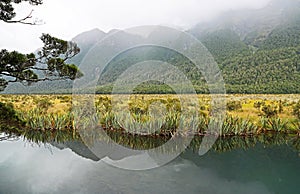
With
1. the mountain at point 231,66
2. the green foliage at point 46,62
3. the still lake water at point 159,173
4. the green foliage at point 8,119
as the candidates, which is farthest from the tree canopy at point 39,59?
Result: the mountain at point 231,66

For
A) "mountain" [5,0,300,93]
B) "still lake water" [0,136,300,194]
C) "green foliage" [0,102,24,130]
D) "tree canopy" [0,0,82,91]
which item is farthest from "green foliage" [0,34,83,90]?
"mountain" [5,0,300,93]

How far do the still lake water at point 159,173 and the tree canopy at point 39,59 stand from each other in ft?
6.50

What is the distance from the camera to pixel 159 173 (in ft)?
21.5

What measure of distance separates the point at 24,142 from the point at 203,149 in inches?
213

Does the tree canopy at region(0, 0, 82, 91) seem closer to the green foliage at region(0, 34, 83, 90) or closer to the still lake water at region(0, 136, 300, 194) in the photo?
the green foliage at region(0, 34, 83, 90)

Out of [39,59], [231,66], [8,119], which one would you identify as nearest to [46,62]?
[39,59]

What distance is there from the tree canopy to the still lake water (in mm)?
1980

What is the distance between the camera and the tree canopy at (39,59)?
5.02 meters

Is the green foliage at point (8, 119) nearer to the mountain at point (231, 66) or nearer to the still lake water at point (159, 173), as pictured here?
the still lake water at point (159, 173)

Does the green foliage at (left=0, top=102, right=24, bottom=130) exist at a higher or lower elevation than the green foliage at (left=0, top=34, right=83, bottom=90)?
lower

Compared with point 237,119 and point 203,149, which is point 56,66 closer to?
point 203,149

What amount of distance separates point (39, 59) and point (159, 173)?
10.7ft

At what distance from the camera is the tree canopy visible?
502 cm

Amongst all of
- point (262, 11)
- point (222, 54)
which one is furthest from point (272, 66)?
point (262, 11)
